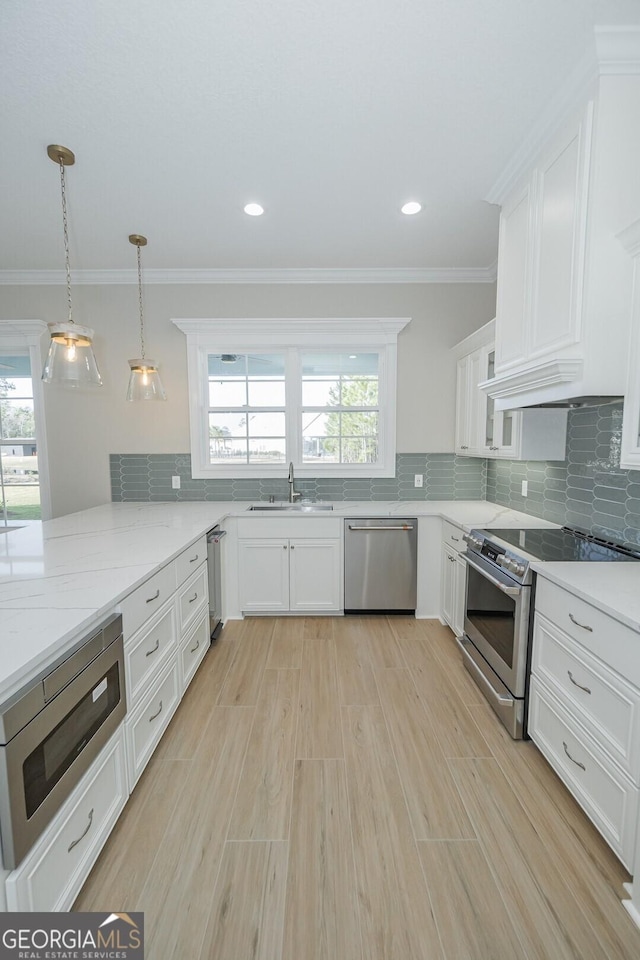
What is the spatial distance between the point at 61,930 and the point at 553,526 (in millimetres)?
2809

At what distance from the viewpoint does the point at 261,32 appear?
1385 millimetres

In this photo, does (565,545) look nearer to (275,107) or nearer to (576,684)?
(576,684)

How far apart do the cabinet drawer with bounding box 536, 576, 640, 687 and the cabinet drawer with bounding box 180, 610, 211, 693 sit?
1816mm

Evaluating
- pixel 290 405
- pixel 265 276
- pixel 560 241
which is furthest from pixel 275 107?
pixel 290 405

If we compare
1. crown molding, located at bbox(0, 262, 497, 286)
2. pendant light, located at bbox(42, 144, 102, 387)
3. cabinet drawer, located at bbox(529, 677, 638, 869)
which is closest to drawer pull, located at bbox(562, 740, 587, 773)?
cabinet drawer, located at bbox(529, 677, 638, 869)

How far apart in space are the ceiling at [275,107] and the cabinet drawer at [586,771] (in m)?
2.51

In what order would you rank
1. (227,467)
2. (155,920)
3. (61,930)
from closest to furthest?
1. (61,930)
2. (155,920)
3. (227,467)

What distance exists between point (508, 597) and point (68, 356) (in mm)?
2422

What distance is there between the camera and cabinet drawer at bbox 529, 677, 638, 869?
1.29 meters

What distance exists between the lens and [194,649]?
94.4 inches

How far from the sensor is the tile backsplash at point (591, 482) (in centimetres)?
209

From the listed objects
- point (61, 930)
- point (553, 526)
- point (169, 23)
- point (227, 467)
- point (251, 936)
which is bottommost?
point (251, 936)

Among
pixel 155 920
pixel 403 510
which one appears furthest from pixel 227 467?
pixel 155 920

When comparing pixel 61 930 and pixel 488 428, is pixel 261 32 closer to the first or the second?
pixel 488 428
